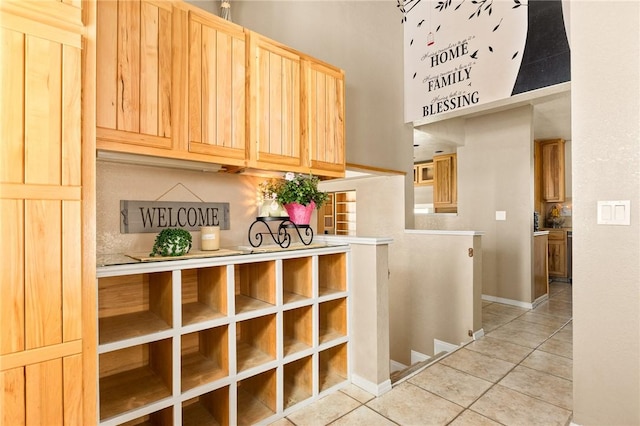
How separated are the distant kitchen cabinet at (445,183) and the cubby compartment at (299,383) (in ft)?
16.0

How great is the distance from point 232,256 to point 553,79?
2.84 meters

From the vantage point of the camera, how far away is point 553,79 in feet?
8.84

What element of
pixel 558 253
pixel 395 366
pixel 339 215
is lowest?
pixel 395 366

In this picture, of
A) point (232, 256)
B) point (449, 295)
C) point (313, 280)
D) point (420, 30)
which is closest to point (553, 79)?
point (420, 30)

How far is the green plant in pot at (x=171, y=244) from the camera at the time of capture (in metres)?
1.63

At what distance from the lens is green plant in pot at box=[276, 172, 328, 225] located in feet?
7.00

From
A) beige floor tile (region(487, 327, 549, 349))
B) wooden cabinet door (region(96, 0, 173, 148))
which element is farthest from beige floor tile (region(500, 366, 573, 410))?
wooden cabinet door (region(96, 0, 173, 148))

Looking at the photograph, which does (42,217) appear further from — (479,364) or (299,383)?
(479,364)

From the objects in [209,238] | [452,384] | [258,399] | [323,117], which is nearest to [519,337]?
[452,384]

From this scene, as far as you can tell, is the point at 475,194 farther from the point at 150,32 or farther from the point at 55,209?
the point at 55,209

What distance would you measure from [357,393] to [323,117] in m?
1.86

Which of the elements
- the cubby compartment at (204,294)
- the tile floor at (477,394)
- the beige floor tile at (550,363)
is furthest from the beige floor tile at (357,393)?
the beige floor tile at (550,363)

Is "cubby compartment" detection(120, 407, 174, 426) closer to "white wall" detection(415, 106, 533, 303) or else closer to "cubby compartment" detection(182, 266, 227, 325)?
"cubby compartment" detection(182, 266, 227, 325)

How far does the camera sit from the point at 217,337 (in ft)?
6.00
